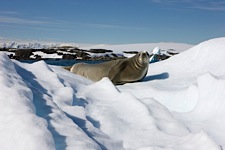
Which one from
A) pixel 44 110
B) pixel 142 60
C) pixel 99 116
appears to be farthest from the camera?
pixel 142 60

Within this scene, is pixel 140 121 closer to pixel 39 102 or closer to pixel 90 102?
pixel 90 102

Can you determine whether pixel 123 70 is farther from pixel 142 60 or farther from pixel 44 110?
pixel 44 110

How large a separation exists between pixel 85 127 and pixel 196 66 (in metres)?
4.55

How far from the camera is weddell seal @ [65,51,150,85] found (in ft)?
20.8

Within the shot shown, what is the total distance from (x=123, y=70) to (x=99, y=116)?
377 centimetres

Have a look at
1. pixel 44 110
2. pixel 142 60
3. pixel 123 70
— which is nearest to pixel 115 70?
pixel 123 70

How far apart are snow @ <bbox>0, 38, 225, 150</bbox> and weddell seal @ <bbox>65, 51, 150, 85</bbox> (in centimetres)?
195

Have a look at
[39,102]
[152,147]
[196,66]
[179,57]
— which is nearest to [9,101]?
[39,102]

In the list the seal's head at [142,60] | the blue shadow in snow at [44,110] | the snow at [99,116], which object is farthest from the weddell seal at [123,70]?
the blue shadow in snow at [44,110]

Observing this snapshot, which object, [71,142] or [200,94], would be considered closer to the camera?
[71,142]

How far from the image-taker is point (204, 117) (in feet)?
10.8

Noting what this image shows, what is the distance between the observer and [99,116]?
2746mm

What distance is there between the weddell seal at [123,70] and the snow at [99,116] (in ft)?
6.39

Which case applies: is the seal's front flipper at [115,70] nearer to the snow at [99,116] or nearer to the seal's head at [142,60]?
the seal's head at [142,60]
